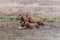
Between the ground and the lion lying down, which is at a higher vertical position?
the lion lying down

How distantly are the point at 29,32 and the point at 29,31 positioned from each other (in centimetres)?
1

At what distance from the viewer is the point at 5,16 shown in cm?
142

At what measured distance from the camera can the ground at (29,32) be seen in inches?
54.4

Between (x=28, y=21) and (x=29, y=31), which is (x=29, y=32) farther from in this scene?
(x=28, y=21)

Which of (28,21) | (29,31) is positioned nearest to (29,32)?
(29,31)

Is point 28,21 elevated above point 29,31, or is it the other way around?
Answer: point 28,21

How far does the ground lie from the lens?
1.38 meters

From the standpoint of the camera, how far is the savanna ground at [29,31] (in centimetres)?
138

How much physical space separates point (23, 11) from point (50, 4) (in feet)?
0.96

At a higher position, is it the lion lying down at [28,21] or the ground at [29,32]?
the lion lying down at [28,21]

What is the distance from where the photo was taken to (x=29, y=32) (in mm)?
1400

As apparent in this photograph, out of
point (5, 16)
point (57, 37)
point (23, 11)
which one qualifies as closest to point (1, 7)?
point (5, 16)

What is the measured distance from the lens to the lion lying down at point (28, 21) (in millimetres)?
1408

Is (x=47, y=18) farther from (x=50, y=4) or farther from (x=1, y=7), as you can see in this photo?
(x=1, y=7)
